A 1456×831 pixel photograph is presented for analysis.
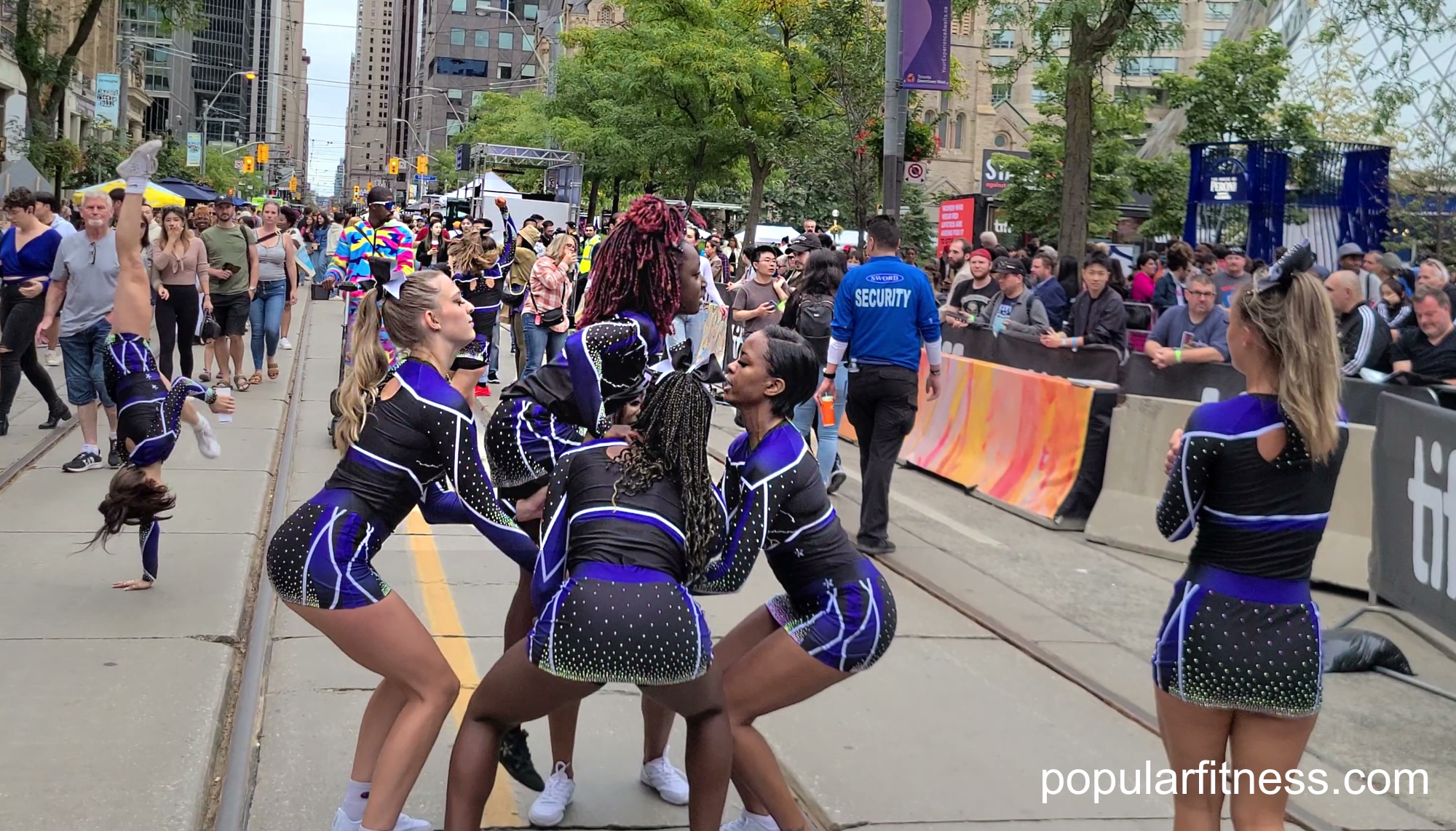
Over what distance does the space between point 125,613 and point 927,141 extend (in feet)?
51.7

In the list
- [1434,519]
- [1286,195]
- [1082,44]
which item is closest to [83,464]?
[1434,519]

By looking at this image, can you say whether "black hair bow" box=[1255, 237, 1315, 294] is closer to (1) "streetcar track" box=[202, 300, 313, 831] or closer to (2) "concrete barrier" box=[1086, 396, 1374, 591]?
(1) "streetcar track" box=[202, 300, 313, 831]

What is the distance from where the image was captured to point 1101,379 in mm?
10555

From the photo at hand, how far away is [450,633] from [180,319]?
26.0ft

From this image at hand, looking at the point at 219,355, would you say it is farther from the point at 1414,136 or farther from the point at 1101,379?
the point at 1414,136

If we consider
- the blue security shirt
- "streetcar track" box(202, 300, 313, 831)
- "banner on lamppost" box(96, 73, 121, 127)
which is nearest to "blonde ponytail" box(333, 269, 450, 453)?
"streetcar track" box(202, 300, 313, 831)

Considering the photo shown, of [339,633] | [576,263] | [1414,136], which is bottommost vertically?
[339,633]

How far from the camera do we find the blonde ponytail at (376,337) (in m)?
4.06

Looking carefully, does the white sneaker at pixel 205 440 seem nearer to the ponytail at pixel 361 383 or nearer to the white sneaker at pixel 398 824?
the ponytail at pixel 361 383

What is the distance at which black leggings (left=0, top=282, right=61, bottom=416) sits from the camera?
1093 centimetres

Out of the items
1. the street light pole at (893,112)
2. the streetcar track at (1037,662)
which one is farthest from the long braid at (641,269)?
the street light pole at (893,112)

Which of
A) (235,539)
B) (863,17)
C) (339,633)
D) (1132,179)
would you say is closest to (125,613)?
(235,539)

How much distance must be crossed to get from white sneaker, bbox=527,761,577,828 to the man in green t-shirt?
10.7m

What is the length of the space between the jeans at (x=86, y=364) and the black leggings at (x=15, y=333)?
1.00 metres
